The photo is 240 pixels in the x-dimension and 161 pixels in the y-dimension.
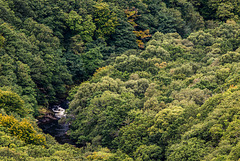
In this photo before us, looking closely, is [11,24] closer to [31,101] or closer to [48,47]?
[48,47]

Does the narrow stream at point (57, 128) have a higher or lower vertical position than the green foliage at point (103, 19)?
lower

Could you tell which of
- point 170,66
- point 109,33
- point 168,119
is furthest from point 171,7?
point 168,119

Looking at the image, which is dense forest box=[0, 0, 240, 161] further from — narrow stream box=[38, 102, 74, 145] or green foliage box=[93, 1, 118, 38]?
narrow stream box=[38, 102, 74, 145]

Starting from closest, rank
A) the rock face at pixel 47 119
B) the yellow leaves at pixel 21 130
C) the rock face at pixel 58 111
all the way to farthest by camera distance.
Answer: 1. the yellow leaves at pixel 21 130
2. the rock face at pixel 47 119
3. the rock face at pixel 58 111

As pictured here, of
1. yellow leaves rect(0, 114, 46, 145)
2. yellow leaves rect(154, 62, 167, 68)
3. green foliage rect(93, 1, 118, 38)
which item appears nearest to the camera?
yellow leaves rect(0, 114, 46, 145)

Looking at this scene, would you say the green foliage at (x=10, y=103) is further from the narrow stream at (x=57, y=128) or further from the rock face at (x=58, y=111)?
the rock face at (x=58, y=111)

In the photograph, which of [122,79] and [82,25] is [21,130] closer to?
[122,79]

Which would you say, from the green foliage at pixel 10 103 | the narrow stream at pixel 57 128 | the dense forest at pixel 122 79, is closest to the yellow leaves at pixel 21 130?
the dense forest at pixel 122 79

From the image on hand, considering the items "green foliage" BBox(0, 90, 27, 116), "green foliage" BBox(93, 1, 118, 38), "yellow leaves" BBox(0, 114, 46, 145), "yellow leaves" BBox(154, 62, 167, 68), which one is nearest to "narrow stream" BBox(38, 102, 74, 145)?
"green foliage" BBox(0, 90, 27, 116)

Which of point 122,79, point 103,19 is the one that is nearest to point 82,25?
point 103,19
